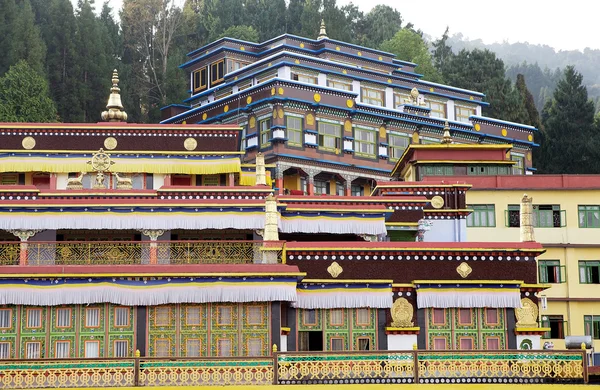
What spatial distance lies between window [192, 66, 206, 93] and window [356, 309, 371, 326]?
43.1 metres

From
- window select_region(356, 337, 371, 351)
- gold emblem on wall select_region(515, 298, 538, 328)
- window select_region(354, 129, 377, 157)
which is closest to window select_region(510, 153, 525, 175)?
window select_region(354, 129, 377, 157)

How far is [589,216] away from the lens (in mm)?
51875

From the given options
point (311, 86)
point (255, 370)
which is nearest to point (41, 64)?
point (311, 86)

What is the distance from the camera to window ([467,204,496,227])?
5169 centimetres

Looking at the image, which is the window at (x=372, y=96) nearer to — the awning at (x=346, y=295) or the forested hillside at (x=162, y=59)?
the forested hillside at (x=162, y=59)

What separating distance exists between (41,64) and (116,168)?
31.5 m

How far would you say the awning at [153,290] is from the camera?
3412cm

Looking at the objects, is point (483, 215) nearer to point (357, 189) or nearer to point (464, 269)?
point (357, 189)

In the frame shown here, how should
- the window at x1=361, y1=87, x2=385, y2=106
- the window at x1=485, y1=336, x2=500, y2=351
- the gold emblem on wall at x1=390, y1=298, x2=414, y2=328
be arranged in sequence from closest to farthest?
the gold emblem on wall at x1=390, y1=298, x2=414, y2=328 → the window at x1=485, y1=336, x2=500, y2=351 → the window at x1=361, y1=87, x2=385, y2=106

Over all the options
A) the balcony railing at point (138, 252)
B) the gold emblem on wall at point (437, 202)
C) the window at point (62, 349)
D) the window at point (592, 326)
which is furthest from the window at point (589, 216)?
the window at point (62, 349)

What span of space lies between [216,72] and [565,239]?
107 ft

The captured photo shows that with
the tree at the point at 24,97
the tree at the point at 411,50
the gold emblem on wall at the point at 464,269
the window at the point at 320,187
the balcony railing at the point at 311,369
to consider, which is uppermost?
the tree at the point at 411,50

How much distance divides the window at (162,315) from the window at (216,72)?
42.1 m

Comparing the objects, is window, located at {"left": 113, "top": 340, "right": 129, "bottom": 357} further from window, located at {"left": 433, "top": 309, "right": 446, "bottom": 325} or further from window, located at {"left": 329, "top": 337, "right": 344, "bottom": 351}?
window, located at {"left": 433, "top": 309, "right": 446, "bottom": 325}
